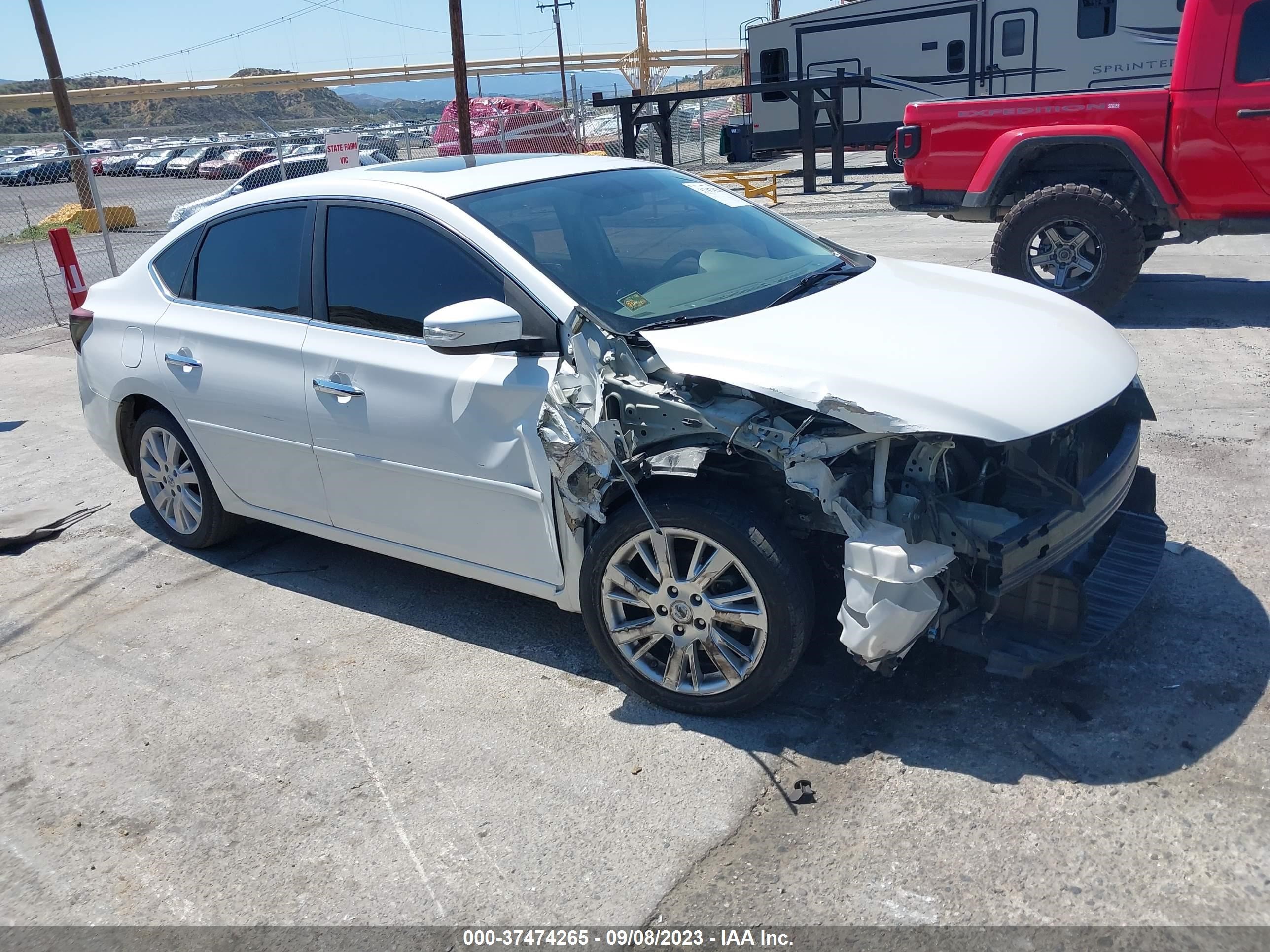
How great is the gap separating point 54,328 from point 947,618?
11318 millimetres

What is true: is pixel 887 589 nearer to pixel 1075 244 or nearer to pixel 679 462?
pixel 679 462

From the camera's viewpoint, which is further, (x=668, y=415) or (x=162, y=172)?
(x=162, y=172)

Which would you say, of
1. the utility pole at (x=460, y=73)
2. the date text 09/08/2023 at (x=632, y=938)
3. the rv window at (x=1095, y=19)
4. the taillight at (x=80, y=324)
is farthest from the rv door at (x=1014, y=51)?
the date text 09/08/2023 at (x=632, y=938)

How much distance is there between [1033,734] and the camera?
320 cm

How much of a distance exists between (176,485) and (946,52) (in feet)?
63.0

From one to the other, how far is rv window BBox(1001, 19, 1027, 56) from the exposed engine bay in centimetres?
1846

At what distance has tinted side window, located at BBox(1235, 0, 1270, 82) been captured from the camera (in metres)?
7.54

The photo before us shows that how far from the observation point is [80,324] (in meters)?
5.25

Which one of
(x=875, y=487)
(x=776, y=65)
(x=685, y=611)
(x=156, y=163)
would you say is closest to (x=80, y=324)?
(x=685, y=611)

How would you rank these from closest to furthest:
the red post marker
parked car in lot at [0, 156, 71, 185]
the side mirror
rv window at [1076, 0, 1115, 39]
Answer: the side mirror
the red post marker
rv window at [1076, 0, 1115, 39]
parked car in lot at [0, 156, 71, 185]

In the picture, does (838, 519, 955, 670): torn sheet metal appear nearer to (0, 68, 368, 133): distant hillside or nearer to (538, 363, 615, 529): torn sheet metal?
(538, 363, 615, 529): torn sheet metal

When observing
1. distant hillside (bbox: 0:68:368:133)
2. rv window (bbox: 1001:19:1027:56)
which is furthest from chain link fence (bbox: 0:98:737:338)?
distant hillside (bbox: 0:68:368:133)

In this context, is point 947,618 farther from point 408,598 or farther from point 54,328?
point 54,328

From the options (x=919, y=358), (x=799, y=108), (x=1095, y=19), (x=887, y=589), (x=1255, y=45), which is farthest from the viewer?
(x=1095, y=19)
